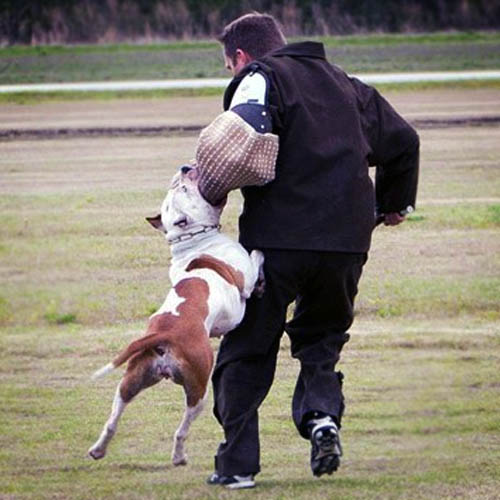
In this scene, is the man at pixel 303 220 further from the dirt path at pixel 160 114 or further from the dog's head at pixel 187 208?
the dirt path at pixel 160 114

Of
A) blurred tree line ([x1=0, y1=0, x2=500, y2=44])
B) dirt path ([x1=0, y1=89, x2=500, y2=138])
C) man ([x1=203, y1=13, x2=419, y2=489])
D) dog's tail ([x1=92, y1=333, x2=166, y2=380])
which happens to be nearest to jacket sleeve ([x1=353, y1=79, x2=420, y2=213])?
man ([x1=203, y1=13, x2=419, y2=489])

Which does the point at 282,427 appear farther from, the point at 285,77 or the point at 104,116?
the point at 104,116

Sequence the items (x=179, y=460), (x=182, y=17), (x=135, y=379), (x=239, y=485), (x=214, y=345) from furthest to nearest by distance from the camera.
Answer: (x=182, y=17), (x=214, y=345), (x=239, y=485), (x=179, y=460), (x=135, y=379)

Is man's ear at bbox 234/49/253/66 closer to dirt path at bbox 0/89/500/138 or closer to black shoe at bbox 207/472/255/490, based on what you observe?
black shoe at bbox 207/472/255/490

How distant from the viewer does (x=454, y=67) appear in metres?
27.9

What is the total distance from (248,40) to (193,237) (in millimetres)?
794

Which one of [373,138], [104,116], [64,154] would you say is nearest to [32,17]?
[104,116]

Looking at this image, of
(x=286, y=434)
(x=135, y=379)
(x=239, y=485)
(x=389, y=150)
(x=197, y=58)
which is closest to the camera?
(x=135, y=379)

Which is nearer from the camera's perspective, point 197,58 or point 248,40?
point 248,40

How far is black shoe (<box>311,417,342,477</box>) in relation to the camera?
561 cm

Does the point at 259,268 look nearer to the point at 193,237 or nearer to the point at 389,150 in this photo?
the point at 193,237

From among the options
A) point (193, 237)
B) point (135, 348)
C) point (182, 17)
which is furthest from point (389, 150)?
point (182, 17)

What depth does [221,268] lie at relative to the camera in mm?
5512

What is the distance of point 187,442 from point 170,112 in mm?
15754
